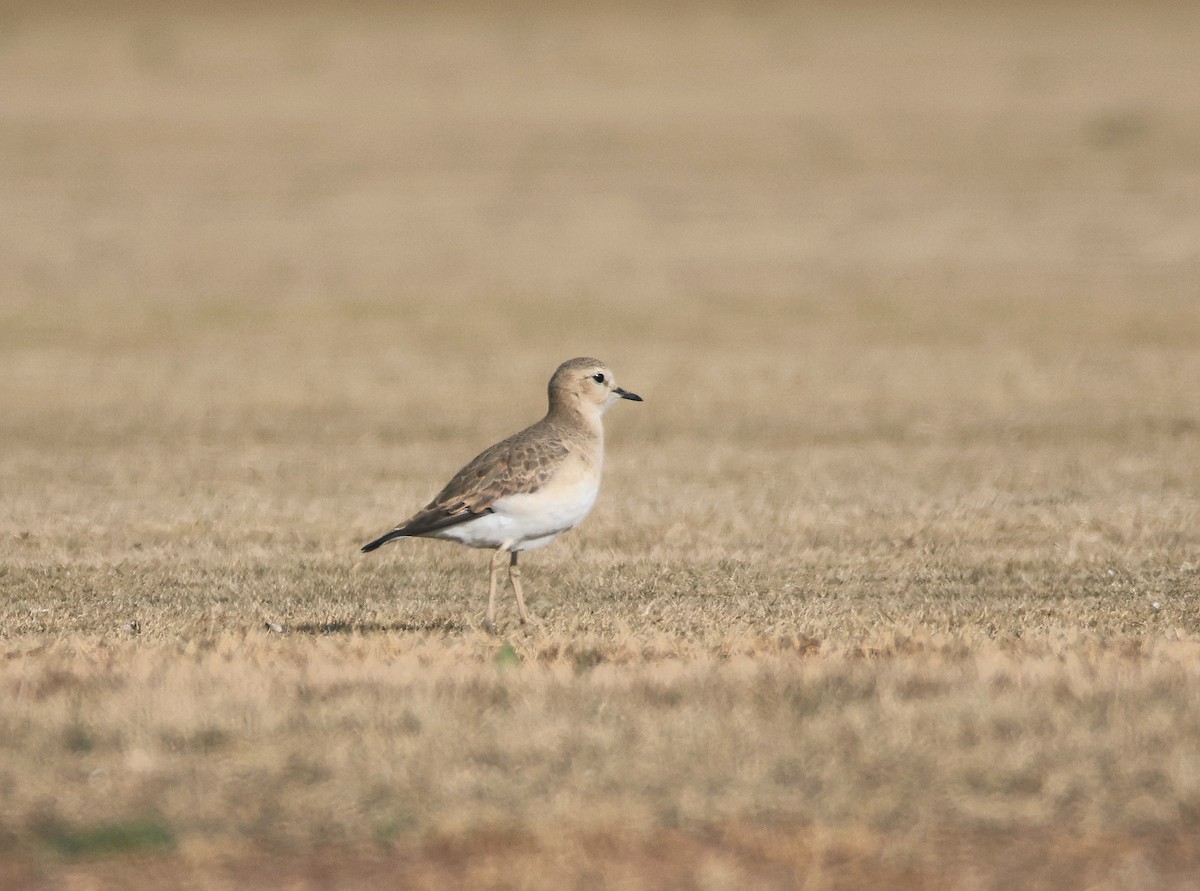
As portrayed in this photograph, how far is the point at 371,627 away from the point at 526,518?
3.88 feet

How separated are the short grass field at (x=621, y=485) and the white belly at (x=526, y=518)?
578mm

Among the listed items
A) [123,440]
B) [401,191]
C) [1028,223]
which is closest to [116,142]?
[401,191]

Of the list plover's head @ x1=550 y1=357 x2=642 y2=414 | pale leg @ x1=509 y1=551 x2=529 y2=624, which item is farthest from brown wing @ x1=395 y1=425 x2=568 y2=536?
plover's head @ x1=550 y1=357 x2=642 y2=414

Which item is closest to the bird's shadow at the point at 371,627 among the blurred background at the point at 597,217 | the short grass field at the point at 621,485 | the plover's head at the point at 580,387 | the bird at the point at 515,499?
the short grass field at the point at 621,485

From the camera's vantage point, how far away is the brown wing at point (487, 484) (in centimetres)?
1079

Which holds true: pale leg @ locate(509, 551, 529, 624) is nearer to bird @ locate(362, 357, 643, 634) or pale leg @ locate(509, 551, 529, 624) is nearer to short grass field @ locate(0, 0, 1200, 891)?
bird @ locate(362, 357, 643, 634)

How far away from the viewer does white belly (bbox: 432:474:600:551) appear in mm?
10836

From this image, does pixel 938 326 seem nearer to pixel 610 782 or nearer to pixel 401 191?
pixel 401 191

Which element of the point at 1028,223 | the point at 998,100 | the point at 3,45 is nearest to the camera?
the point at 1028,223

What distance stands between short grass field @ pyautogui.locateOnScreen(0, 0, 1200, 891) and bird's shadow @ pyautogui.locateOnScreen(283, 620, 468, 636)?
0.28 feet

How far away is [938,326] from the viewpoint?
98.8 ft

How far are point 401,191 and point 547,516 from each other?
117ft

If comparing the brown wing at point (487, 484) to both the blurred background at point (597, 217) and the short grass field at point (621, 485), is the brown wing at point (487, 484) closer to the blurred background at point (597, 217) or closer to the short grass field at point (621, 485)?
the short grass field at point (621, 485)

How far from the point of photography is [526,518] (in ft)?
35.7
